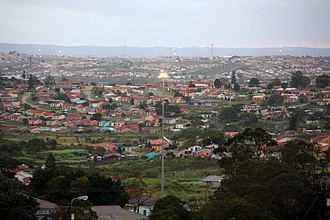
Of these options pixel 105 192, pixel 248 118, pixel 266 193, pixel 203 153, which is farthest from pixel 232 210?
pixel 248 118

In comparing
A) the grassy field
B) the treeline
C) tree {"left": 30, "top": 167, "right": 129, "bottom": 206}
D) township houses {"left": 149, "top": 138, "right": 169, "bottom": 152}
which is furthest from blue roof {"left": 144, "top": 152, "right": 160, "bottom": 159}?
the treeline

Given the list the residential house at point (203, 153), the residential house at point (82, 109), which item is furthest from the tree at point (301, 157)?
the residential house at point (82, 109)

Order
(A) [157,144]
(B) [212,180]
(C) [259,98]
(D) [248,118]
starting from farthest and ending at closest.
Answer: (C) [259,98] < (D) [248,118] < (A) [157,144] < (B) [212,180]

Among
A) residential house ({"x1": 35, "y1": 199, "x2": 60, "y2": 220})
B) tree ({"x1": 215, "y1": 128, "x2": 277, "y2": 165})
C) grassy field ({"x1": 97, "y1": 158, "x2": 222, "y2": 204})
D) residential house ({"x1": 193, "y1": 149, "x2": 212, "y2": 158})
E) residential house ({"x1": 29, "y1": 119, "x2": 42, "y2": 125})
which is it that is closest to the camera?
residential house ({"x1": 35, "y1": 199, "x2": 60, "y2": 220})

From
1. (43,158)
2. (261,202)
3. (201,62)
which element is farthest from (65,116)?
(201,62)

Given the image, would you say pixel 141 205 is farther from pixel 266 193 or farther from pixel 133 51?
pixel 133 51

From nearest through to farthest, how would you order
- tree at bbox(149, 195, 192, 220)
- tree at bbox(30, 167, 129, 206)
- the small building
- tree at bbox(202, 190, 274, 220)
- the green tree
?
tree at bbox(202, 190, 274, 220) < tree at bbox(149, 195, 192, 220) < tree at bbox(30, 167, 129, 206) < the green tree < the small building

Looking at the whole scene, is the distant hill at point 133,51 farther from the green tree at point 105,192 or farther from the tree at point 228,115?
the green tree at point 105,192

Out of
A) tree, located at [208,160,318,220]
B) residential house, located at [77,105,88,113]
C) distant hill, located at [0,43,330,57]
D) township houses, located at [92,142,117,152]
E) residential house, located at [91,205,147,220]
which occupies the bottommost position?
distant hill, located at [0,43,330,57]

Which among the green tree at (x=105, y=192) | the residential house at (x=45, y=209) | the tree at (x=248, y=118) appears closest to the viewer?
the residential house at (x=45, y=209)

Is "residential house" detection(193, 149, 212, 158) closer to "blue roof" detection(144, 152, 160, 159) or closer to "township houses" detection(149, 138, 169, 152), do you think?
"blue roof" detection(144, 152, 160, 159)
